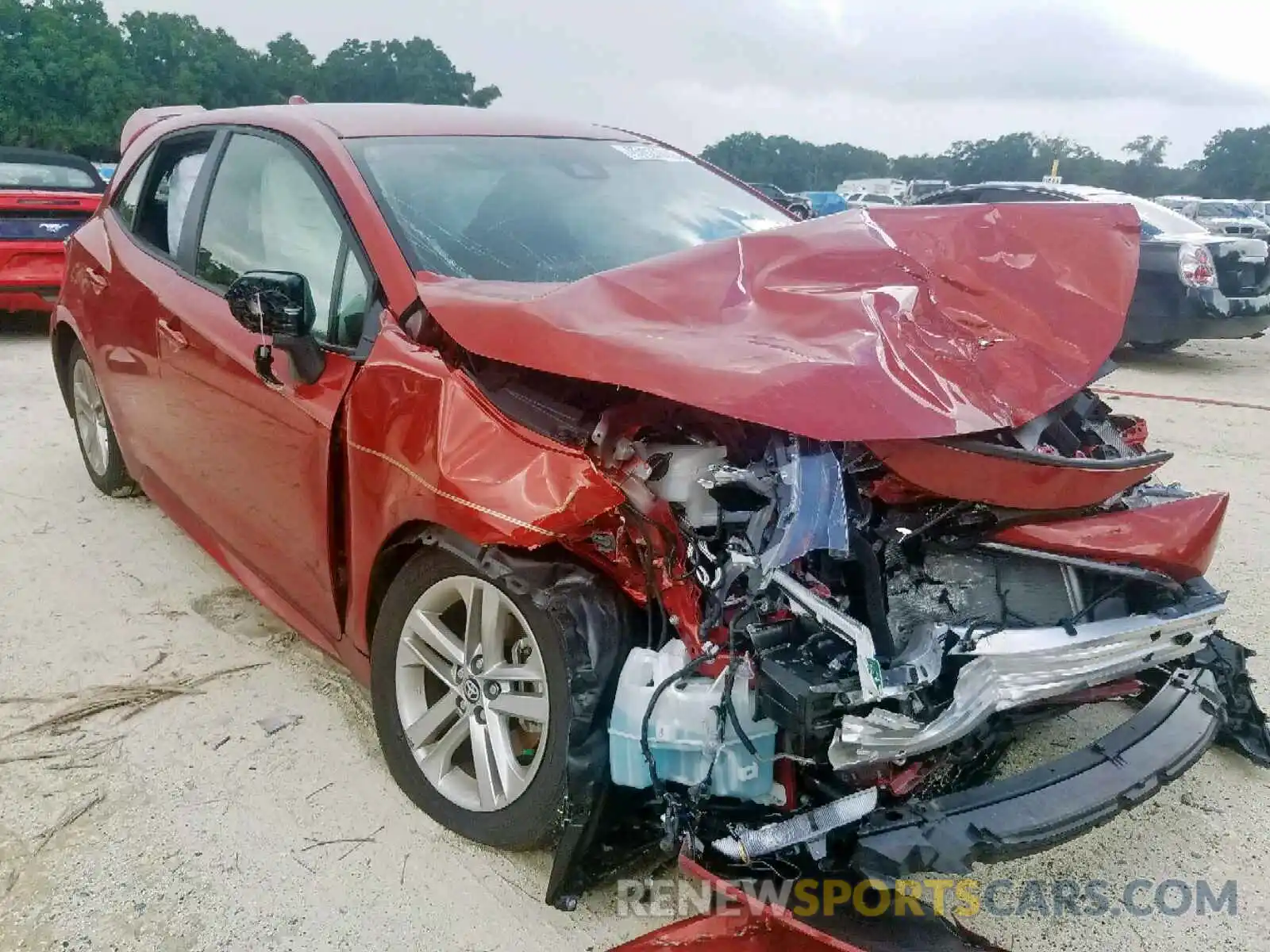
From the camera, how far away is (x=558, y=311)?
7.00ft

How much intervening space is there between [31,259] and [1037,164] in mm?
54596

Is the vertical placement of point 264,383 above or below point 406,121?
below

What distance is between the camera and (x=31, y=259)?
335 inches

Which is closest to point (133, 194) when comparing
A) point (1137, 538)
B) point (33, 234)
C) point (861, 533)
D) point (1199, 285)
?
point (861, 533)

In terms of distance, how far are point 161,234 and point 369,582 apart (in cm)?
196

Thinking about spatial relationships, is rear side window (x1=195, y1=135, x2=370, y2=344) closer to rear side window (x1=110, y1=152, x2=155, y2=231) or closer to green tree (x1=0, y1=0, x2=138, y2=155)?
rear side window (x1=110, y1=152, x2=155, y2=231)

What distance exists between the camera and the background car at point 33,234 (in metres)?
8.40

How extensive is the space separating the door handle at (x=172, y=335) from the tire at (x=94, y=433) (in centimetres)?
119

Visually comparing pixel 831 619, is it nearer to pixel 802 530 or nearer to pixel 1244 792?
pixel 802 530

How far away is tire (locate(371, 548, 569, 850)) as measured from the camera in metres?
2.18

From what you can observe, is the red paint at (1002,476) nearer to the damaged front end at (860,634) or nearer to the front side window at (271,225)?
the damaged front end at (860,634)

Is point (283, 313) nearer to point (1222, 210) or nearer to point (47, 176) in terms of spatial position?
point (47, 176)

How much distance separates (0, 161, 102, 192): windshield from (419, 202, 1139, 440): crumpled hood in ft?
27.7

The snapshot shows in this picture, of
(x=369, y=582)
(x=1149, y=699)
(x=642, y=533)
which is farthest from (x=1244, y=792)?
(x=369, y=582)
